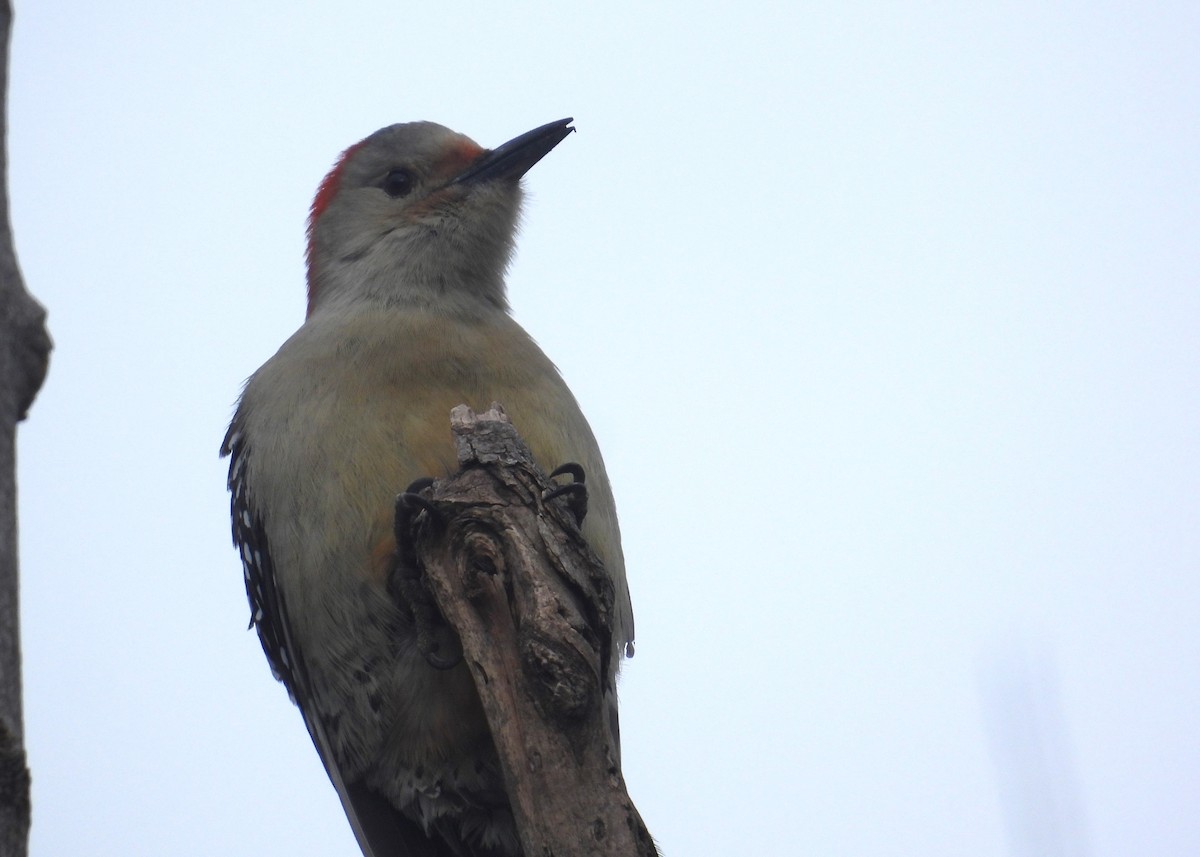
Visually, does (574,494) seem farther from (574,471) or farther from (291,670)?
(291,670)

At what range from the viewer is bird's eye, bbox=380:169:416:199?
630cm

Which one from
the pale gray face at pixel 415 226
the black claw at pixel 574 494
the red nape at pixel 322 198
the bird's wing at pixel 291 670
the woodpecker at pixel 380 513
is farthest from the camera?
the red nape at pixel 322 198

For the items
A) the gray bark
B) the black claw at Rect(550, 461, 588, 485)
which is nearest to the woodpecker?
the black claw at Rect(550, 461, 588, 485)

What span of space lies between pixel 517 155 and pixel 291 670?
266 cm

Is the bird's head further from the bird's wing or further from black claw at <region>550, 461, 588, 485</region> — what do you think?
black claw at <region>550, 461, 588, 485</region>

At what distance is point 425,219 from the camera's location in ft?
20.1

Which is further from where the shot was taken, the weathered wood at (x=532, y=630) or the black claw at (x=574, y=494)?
the black claw at (x=574, y=494)

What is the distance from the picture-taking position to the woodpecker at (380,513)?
4.65m

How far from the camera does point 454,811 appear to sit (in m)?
4.83

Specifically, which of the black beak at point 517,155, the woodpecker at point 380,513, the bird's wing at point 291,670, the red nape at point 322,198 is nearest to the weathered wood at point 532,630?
the woodpecker at point 380,513

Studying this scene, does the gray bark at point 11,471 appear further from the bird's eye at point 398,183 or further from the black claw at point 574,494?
the bird's eye at point 398,183

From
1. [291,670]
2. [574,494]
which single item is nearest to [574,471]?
[574,494]

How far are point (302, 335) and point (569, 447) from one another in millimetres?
1391

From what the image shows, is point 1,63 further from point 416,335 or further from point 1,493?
point 416,335
